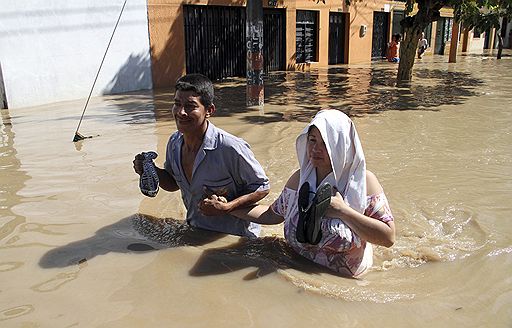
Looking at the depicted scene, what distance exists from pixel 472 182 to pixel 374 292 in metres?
3.10

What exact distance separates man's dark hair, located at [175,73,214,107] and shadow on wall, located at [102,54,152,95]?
401 inches

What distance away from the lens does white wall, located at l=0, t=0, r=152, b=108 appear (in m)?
10.2

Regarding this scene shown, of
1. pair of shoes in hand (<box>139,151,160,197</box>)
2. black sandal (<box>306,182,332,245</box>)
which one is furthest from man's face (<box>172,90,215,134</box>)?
black sandal (<box>306,182,332,245</box>)

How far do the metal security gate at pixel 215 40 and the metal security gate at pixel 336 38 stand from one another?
5.98 meters

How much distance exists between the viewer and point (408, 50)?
13180 millimetres

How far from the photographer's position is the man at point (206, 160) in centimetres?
277

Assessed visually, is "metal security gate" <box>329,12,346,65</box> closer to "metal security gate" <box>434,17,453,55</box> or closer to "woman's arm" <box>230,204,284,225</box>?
"metal security gate" <box>434,17,453,55</box>

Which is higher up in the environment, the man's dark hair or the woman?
the man's dark hair

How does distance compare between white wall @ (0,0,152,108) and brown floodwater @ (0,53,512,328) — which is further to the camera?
white wall @ (0,0,152,108)

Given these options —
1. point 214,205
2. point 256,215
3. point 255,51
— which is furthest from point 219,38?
point 214,205

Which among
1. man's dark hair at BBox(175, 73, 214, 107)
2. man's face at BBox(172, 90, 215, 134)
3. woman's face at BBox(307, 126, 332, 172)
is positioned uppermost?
man's dark hair at BBox(175, 73, 214, 107)

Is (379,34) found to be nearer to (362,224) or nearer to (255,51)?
(255,51)

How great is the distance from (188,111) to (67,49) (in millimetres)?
9716

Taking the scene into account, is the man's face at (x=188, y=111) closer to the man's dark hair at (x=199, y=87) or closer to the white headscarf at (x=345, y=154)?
the man's dark hair at (x=199, y=87)
